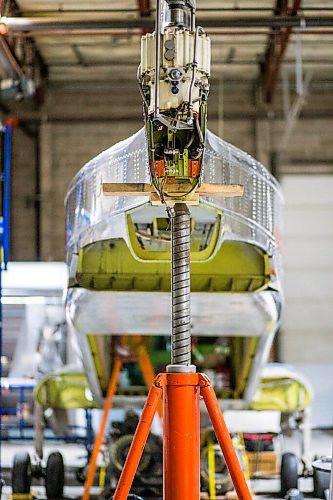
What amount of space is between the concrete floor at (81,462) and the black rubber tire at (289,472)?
0.93 ft

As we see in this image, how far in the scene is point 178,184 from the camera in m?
3.61

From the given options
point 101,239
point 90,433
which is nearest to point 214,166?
point 101,239

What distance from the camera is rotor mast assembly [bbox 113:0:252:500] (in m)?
3.33

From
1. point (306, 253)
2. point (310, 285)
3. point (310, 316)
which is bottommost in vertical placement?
point (310, 316)

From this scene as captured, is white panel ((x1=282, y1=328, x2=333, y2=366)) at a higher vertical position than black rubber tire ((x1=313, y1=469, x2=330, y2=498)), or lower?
higher

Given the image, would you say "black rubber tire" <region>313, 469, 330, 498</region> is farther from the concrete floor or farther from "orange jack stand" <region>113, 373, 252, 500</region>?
"orange jack stand" <region>113, 373, 252, 500</region>

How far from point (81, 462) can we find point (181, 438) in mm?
7049

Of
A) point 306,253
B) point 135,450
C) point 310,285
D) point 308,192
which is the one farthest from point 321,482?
point 308,192

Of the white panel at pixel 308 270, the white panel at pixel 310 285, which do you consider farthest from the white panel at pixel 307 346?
the white panel at pixel 310 285

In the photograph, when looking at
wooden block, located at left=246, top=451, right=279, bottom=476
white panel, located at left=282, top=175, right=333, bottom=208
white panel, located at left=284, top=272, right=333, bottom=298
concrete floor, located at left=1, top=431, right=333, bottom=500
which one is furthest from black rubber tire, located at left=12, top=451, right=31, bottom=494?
white panel, located at left=282, top=175, right=333, bottom=208

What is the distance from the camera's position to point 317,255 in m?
15.8

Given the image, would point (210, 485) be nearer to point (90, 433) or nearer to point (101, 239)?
point (101, 239)

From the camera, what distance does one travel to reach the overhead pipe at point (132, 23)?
34.0ft

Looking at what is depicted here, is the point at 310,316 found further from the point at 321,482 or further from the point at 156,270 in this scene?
the point at 156,270
